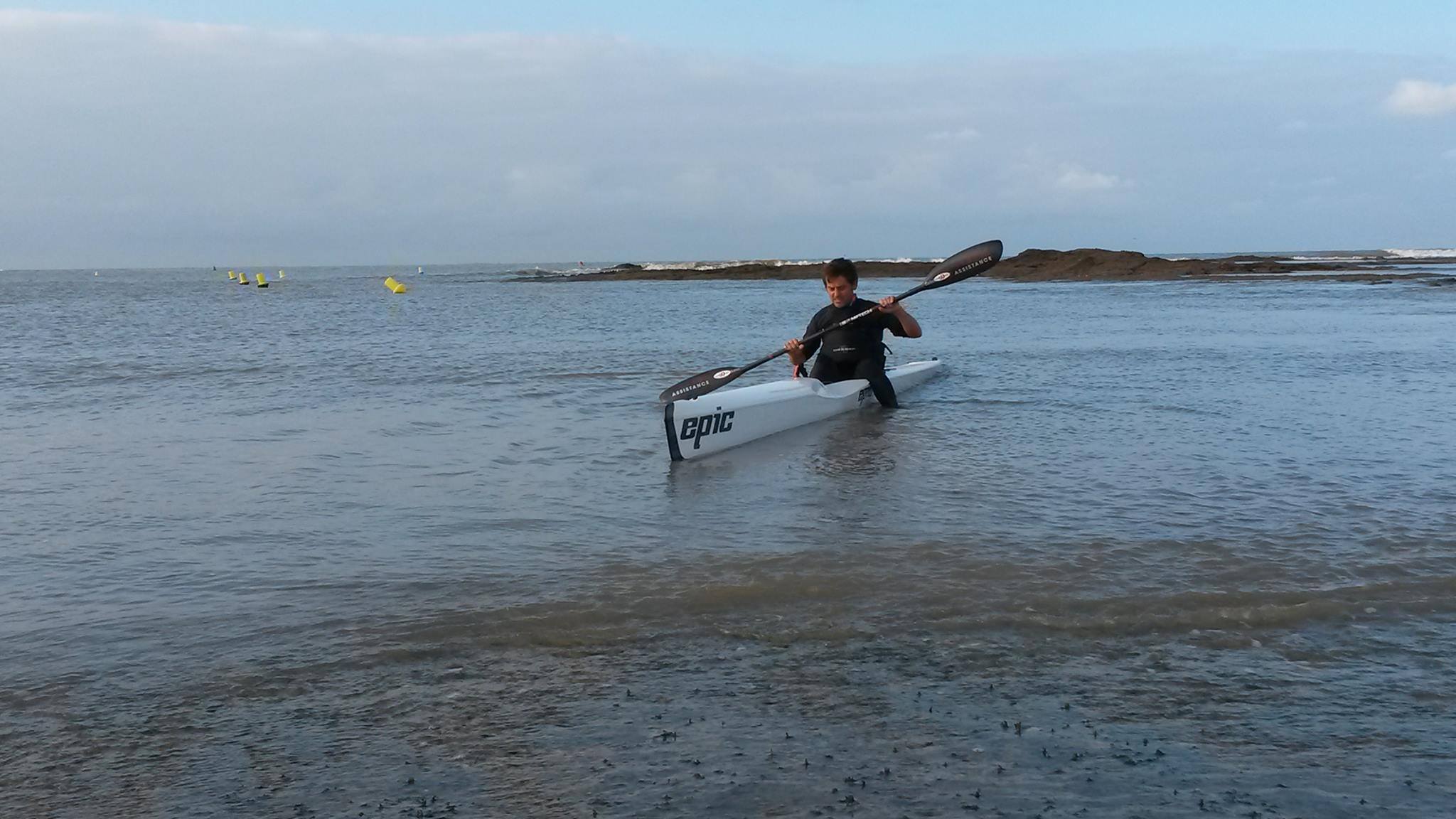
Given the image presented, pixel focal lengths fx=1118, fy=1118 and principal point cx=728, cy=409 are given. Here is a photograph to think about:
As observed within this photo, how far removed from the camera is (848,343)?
37.8 feet

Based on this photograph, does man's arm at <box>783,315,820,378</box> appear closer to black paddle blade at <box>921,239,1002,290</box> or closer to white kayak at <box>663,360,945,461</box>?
white kayak at <box>663,360,945,461</box>

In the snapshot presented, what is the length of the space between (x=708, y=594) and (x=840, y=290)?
Answer: 6.40m

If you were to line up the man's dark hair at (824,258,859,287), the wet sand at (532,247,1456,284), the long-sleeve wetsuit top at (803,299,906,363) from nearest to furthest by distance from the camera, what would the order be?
the man's dark hair at (824,258,859,287)
the long-sleeve wetsuit top at (803,299,906,363)
the wet sand at (532,247,1456,284)

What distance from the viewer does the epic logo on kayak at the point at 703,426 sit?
8805 millimetres

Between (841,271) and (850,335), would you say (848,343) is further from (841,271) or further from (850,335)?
(841,271)

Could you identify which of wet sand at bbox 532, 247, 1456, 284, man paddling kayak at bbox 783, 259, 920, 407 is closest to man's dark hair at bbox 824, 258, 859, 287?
man paddling kayak at bbox 783, 259, 920, 407

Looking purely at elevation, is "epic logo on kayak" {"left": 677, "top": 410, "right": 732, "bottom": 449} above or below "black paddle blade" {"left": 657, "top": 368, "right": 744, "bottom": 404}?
below

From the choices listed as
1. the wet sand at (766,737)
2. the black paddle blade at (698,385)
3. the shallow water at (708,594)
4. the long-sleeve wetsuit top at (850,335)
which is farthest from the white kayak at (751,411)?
the wet sand at (766,737)

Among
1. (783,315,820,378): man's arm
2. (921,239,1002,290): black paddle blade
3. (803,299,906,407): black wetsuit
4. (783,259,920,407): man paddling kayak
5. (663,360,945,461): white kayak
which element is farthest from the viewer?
(921,239,1002,290): black paddle blade

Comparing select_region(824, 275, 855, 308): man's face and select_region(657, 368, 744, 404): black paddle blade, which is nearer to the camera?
select_region(657, 368, 744, 404): black paddle blade

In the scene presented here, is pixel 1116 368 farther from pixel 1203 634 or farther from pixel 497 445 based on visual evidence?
pixel 1203 634

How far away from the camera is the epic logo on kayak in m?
8.80

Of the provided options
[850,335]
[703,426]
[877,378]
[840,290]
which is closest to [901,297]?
[840,290]

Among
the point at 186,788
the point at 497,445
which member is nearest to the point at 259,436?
the point at 497,445
